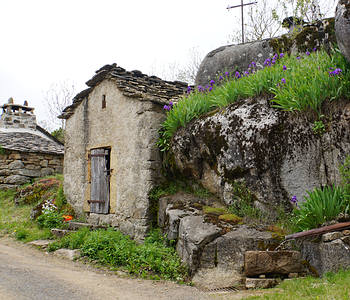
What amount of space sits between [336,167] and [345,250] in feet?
4.45

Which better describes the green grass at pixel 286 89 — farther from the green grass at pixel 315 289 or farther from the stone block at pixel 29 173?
the stone block at pixel 29 173

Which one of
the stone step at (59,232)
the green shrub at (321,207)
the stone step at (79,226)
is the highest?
the green shrub at (321,207)

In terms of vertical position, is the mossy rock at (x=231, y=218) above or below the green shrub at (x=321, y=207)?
below

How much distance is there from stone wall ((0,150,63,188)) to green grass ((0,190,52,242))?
0.51m

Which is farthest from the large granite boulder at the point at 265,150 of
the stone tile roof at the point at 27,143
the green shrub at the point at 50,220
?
the stone tile roof at the point at 27,143

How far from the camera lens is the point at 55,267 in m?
6.30

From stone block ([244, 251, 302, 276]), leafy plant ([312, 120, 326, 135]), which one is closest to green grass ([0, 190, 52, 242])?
stone block ([244, 251, 302, 276])

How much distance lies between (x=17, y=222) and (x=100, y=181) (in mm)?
3528

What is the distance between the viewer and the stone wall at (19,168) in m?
14.3

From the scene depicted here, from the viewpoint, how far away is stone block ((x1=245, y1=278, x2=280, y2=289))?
477cm

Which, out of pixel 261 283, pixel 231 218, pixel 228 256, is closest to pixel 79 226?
pixel 231 218

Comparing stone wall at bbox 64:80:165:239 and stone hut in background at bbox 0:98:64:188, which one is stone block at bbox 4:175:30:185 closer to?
stone hut in background at bbox 0:98:64:188

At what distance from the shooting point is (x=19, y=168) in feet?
47.4

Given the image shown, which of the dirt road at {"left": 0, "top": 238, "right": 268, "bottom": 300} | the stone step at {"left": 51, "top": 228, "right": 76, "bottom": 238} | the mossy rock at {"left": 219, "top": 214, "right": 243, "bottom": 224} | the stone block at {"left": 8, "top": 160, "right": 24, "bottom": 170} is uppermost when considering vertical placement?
the stone block at {"left": 8, "top": 160, "right": 24, "bottom": 170}
